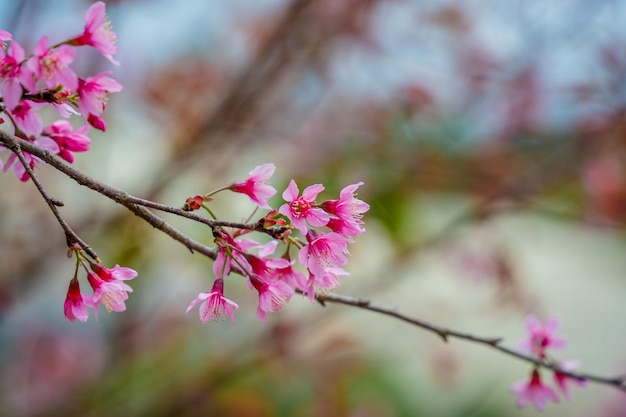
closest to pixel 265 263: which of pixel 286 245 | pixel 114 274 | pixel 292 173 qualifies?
pixel 286 245

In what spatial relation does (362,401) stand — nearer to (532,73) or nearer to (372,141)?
(372,141)

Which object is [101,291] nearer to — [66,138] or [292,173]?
[66,138]

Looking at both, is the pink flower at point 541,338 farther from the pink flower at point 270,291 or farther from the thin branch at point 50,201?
the thin branch at point 50,201

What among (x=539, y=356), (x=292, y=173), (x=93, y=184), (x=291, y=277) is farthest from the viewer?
(x=292, y=173)

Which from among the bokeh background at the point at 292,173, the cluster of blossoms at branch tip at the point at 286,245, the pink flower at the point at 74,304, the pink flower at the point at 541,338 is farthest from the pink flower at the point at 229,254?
the bokeh background at the point at 292,173

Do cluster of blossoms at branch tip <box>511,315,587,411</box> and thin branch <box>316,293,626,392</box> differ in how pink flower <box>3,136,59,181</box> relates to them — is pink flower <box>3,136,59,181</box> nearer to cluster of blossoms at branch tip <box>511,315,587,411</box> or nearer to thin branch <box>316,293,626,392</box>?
thin branch <box>316,293,626,392</box>

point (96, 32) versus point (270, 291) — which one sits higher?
point (96, 32)

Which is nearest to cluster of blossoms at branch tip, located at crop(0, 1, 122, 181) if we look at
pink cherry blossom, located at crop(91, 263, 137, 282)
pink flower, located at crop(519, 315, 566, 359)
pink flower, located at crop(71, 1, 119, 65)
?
pink flower, located at crop(71, 1, 119, 65)
